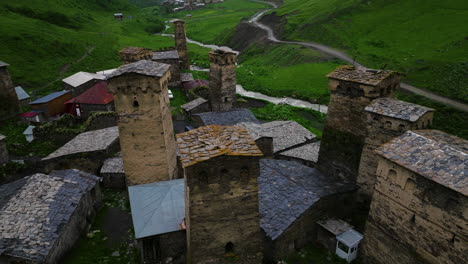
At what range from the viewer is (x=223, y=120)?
102 ft

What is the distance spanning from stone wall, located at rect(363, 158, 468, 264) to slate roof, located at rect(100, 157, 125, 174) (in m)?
15.9

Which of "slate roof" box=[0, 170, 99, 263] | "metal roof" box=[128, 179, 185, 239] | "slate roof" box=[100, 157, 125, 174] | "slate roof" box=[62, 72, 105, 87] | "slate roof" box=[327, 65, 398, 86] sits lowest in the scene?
"slate roof" box=[100, 157, 125, 174]

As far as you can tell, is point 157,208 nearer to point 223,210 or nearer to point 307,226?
point 223,210

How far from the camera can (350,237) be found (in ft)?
51.1

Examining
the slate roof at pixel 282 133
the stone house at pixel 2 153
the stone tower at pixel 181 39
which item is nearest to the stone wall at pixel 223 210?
the slate roof at pixel 282 133

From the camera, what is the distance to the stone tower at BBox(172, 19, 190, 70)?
174 feet

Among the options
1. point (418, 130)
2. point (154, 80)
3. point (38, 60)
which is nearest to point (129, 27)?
point (38, 60)

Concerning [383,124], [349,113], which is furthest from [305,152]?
[383,124]

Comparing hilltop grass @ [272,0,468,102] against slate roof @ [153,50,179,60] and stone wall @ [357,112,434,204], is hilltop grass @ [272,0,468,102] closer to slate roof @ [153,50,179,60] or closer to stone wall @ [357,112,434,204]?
stone wall @ [357,112,434,204]

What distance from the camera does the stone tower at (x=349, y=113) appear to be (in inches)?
672

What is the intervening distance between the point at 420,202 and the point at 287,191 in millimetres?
6485

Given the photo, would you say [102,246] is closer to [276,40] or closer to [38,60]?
[38,60]

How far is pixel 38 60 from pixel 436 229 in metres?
56.8

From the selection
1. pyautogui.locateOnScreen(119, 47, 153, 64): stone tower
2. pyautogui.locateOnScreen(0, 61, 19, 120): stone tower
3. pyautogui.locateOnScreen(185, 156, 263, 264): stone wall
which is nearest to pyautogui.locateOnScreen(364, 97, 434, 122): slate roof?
pyautogui.locateOnScreen(185, 156, 263, 264): stone wall
